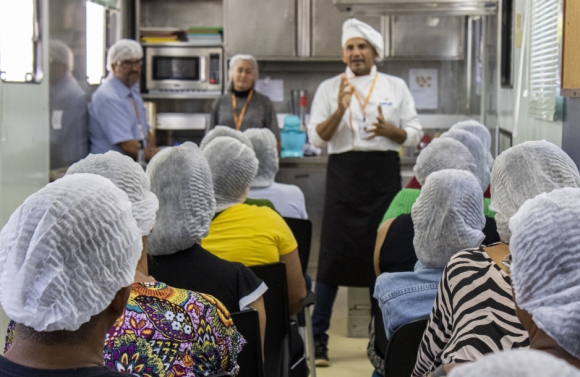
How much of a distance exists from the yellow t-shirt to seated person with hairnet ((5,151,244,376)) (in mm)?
805

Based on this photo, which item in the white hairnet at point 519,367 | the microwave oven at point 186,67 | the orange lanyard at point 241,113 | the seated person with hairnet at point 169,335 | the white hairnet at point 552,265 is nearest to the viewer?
the white hairnet at point 519,367

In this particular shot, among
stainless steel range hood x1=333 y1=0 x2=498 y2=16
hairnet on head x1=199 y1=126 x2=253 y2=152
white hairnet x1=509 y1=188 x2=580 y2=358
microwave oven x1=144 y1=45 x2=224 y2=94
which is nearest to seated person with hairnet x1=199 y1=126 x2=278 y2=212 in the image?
hairnet on head x1=199 y1=126 x2=253 y2=152

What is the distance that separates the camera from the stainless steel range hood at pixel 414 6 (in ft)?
13.4

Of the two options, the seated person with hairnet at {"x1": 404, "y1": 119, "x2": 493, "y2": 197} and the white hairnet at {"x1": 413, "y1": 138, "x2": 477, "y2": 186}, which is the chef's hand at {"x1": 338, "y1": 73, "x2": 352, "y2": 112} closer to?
the seated person with hairnet at {"x1": 404, "y1": 119, "x2": 493, "y2": 197}

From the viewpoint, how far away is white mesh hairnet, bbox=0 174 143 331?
107cm

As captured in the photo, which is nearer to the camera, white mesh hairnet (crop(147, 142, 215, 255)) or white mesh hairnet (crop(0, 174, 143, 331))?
white mesh hairnet (crop(0, 174, 143, 331))

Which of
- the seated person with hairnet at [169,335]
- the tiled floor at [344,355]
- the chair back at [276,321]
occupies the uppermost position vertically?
the seated person with hairnet at [169,335]

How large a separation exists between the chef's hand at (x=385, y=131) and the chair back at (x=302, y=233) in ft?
3.88

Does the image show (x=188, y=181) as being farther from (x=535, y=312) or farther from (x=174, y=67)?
(x=174, y=67)

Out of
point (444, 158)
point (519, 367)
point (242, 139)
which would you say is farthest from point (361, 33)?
point (519, 367)

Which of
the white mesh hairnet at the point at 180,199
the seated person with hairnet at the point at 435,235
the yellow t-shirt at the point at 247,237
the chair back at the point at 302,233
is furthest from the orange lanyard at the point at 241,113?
the seated person with hairnet at the point at 435,235

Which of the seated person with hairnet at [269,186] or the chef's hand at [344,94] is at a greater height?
the chef's hand at [344,94]

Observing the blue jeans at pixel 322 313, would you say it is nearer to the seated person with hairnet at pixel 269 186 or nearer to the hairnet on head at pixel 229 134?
the seated person with hairnet at pixel 269 186

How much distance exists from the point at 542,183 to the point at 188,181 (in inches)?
34.7
